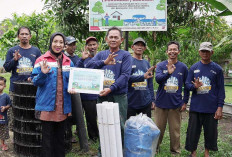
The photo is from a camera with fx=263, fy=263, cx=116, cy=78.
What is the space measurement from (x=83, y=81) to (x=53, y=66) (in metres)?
0.43

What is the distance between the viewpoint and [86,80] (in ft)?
11.0

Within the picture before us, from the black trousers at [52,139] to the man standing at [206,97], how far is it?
1.91 m

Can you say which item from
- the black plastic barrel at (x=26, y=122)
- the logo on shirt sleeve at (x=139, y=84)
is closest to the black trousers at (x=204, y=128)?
the logo on shirt sleeve at (x=139, y=84)

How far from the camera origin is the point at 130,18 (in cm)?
534

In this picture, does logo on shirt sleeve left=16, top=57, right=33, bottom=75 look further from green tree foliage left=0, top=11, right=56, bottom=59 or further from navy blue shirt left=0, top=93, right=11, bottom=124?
green tree foliage left=0, top=11, right=56, bottom=59

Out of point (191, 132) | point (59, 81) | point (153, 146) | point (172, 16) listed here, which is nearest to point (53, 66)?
point (59, 81)

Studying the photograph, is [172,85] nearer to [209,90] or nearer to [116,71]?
[209,90]

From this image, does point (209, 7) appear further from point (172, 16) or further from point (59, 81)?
point (59, 81)

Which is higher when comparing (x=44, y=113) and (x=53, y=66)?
(x=53, y=66)

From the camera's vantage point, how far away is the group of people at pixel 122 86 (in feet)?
11.0

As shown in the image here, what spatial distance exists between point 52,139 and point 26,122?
654mm

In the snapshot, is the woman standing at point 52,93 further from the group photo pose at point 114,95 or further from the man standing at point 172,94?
the man standing at point 172,94

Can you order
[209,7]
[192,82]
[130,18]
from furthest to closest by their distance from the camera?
[209,7]
[130,18]
[192,82]

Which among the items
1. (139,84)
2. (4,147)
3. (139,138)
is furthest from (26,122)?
(139,84)
